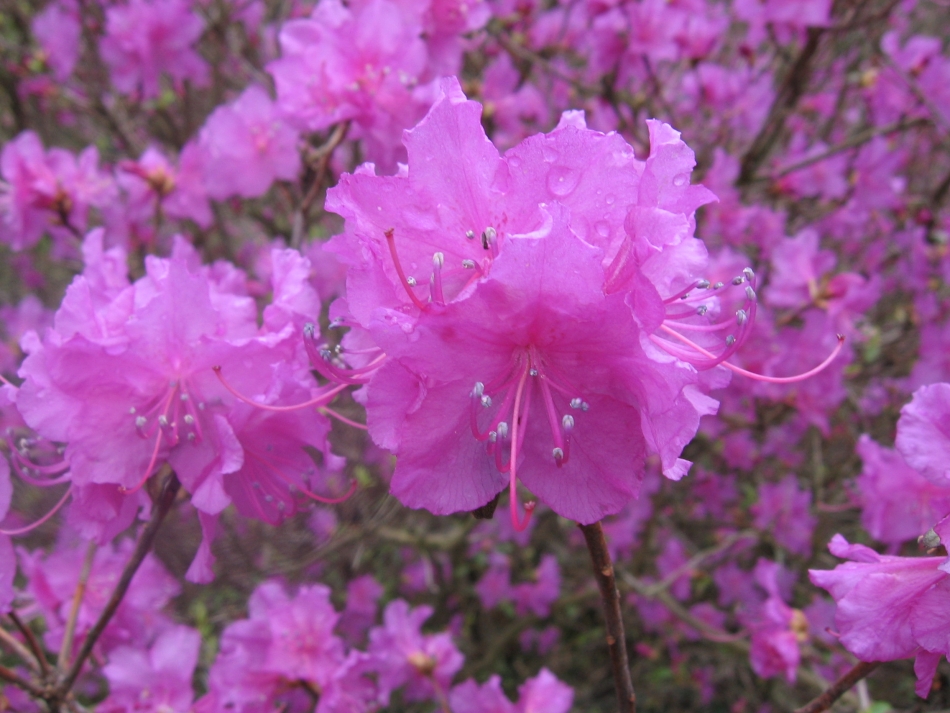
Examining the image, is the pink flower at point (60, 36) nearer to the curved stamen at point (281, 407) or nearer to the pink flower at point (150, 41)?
the pink flower at point (150, 41)

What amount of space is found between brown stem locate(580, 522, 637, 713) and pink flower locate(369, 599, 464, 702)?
4.10 ft

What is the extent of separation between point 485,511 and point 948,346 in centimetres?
250

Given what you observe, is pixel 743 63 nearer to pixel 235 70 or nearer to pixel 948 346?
pixel 948 346

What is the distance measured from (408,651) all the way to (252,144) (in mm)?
1599

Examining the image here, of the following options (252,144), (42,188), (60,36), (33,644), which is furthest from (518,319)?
Result: (60,36)

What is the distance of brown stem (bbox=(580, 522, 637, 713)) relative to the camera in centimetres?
88

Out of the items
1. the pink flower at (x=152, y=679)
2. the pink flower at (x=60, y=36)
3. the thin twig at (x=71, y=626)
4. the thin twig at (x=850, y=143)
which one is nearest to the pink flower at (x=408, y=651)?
the pink flower at (x=152, y=679)

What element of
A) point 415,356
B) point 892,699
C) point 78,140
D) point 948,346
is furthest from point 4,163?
point 892,699

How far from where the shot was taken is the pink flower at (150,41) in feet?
8.57

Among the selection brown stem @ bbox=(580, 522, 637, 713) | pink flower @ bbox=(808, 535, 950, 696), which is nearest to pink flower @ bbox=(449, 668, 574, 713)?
brown stem @ bbox=(580, 522, 637, 713)

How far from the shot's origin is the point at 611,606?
3.02ft

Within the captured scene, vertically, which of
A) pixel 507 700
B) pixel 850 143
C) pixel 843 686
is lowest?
pixel 507 700

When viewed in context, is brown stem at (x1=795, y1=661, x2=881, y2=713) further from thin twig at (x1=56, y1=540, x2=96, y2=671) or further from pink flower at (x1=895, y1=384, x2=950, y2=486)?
thin twig at (x1=56, y1=540, x2=96, y2=671)

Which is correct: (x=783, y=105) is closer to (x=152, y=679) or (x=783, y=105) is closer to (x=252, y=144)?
(x=252, y=144)
